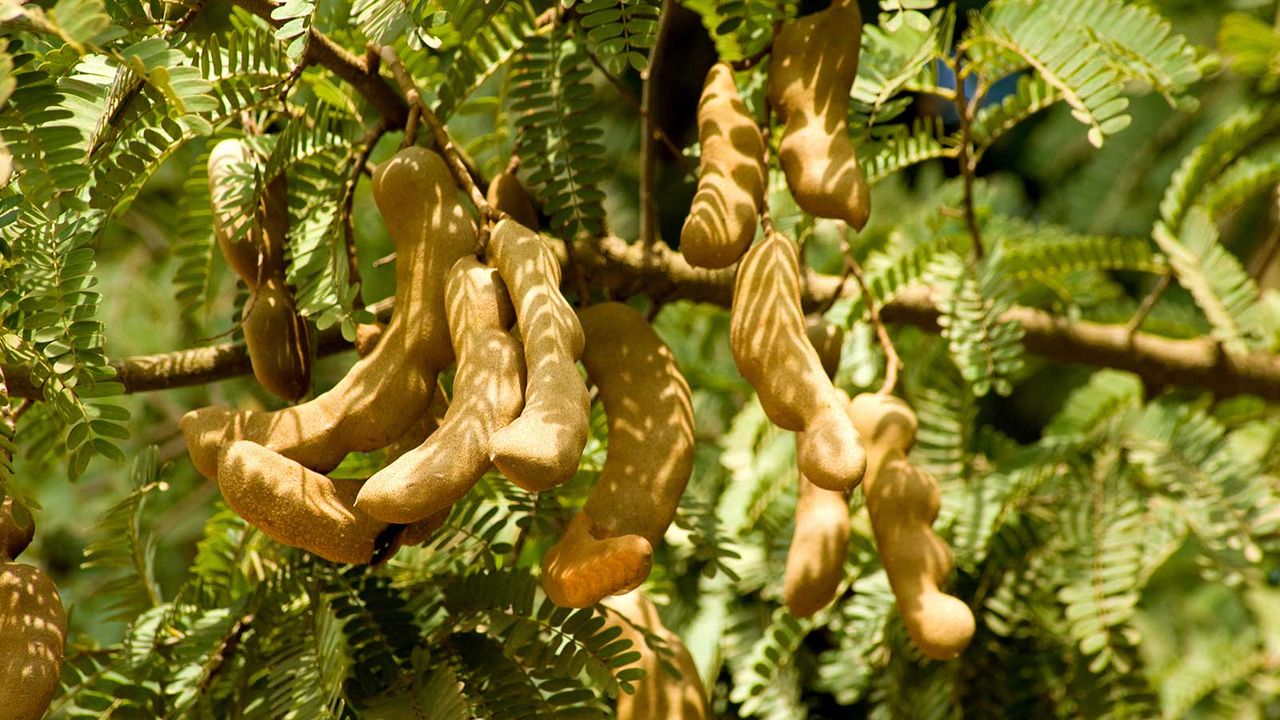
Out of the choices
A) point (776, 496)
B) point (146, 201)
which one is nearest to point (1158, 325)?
point (776, 496)

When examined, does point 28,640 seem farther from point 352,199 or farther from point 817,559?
point 817,559

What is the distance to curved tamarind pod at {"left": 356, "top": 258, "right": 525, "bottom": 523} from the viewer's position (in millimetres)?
545

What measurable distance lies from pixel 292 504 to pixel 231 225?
278mm

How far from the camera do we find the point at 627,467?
0.64 metres

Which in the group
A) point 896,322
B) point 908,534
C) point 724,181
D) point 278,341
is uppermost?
point 724,181

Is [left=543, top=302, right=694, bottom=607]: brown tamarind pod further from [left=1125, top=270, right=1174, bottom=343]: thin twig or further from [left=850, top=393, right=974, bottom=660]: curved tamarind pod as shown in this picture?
[left=1125, top=270, right=1174, bottom=343]: thin twig

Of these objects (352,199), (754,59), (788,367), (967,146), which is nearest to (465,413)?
(788,367)

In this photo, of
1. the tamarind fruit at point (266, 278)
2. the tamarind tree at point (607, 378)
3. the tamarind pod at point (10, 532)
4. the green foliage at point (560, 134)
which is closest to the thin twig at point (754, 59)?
the tamarind tree at point (607, 378)

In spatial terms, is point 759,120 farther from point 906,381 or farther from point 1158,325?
point 1158,325

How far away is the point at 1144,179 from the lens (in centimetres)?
198

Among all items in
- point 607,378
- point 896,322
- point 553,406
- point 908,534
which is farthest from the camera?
point 896,322

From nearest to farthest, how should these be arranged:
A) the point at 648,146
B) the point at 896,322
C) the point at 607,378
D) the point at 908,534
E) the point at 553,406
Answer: the point at 553,406 < the point at 607,378 < the point at 908,534 < the point at 648,146 < the point at 896,322

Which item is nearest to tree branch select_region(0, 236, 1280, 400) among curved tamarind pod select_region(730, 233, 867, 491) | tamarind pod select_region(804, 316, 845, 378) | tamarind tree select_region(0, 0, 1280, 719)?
tamarind tree select_region(0, 0, 1280, 719)

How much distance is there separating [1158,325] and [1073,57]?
587mm
